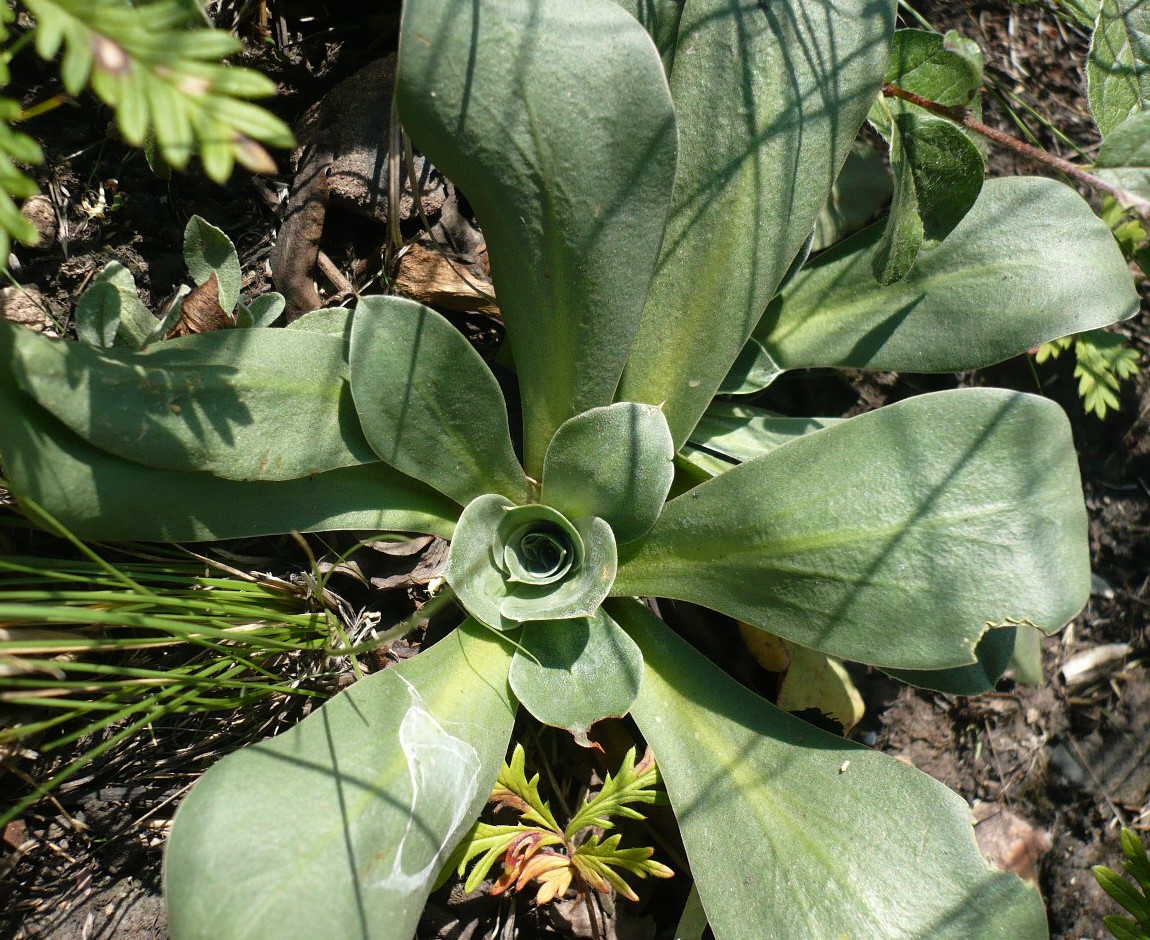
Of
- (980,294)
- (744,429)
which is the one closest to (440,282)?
(744,429)

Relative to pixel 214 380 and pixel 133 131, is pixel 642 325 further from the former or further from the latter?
pixel 133 131

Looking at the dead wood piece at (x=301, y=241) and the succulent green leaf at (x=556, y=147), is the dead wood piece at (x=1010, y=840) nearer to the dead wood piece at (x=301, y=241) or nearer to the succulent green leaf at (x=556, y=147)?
the succulent green leaf at (x=556, y=147)

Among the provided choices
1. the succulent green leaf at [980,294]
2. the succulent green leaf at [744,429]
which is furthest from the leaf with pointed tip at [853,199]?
the succulent green leaf at [744,429]

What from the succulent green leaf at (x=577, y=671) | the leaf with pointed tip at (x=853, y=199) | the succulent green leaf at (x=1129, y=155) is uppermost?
the succulent green leaf at (x=1129, y=155)


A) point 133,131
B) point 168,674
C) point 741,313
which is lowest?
point 168,674

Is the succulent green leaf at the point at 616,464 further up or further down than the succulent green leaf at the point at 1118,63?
further down

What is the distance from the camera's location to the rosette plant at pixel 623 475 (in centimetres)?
122

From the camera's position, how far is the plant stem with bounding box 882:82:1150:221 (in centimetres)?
129

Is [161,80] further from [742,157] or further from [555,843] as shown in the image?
[555,843]

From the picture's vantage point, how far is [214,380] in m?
1.28

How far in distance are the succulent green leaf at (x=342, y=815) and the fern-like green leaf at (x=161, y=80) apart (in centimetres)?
79

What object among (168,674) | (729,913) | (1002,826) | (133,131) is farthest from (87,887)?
(1002,826)

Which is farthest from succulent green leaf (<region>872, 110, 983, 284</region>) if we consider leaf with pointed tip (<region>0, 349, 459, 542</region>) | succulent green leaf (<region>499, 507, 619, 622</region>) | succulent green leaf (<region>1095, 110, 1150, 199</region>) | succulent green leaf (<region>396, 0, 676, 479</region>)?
leaf with pointed tip (<region>0, 349, 459, 542</region>)

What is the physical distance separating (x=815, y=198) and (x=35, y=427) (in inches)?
49.3
